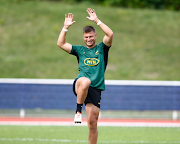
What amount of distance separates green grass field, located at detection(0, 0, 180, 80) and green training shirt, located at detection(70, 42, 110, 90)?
14508 mm

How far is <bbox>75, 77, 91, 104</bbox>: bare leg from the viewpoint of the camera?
202 inches

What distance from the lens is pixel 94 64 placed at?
5.50 m

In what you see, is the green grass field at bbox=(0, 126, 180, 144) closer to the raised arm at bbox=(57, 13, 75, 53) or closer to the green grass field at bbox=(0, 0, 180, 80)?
the raised arm at bbox=(57, 13, 75, 53)

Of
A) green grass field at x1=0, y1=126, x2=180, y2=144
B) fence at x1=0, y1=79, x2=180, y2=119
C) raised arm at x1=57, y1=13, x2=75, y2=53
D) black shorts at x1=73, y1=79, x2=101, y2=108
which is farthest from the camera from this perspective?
fence at x1=0, y1=79, x2=180, y2=119

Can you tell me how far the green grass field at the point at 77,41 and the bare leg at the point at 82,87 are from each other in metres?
14.9

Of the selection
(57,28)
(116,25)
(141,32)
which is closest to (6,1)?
(57,28)

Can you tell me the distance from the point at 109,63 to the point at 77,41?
3.35 meters

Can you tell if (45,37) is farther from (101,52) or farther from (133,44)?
(101,52)

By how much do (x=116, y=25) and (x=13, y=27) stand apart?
8813mm

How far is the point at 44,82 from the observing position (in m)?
13.2

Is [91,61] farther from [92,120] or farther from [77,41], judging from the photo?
[77,41]

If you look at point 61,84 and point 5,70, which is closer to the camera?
point 61,84

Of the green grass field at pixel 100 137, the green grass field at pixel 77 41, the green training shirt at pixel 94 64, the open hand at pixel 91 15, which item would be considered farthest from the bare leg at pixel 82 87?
the green grass field at pixel 77 41

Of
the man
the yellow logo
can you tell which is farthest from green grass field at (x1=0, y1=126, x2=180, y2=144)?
the yellow logo
